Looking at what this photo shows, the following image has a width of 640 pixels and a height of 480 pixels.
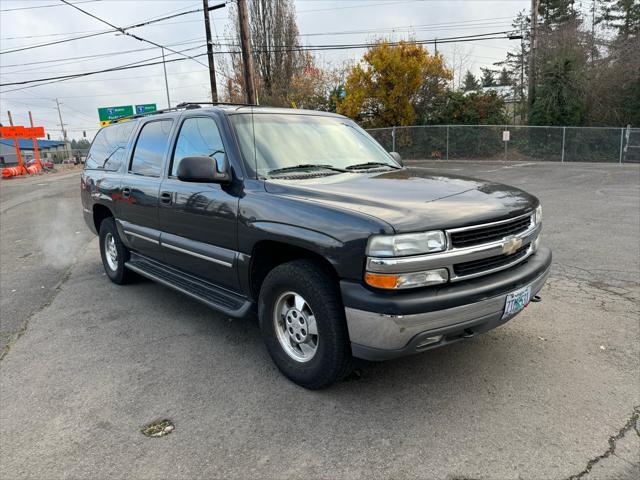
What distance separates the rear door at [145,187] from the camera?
4539mm

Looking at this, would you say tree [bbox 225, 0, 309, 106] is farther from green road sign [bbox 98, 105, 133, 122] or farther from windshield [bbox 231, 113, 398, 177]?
windshield [bbox 231, 113, 398, 177]

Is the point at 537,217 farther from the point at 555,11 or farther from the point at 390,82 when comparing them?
the point at 555,11

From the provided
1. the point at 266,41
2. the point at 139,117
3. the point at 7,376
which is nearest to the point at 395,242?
the point at 7,376

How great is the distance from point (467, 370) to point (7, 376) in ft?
11.1

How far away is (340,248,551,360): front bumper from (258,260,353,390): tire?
0.47ft

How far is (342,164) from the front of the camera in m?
3.97

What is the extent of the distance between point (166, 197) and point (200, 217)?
0.62 metres

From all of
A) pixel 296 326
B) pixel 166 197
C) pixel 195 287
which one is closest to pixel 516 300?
pixel 296 326

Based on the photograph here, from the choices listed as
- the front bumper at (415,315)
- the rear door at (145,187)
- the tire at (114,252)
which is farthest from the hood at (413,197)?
the tire at (114,252)

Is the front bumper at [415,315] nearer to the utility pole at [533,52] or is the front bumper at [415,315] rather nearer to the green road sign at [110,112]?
the utility pole at [533,52]

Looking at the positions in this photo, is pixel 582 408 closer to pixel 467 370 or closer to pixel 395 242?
pixel 467 370

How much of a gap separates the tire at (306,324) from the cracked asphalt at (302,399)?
0.59 feet

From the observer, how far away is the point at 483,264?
2.93 m

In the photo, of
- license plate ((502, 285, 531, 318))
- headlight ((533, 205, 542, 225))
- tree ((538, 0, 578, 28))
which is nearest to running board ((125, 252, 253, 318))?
license plate ((502, 285, 531, 318))
